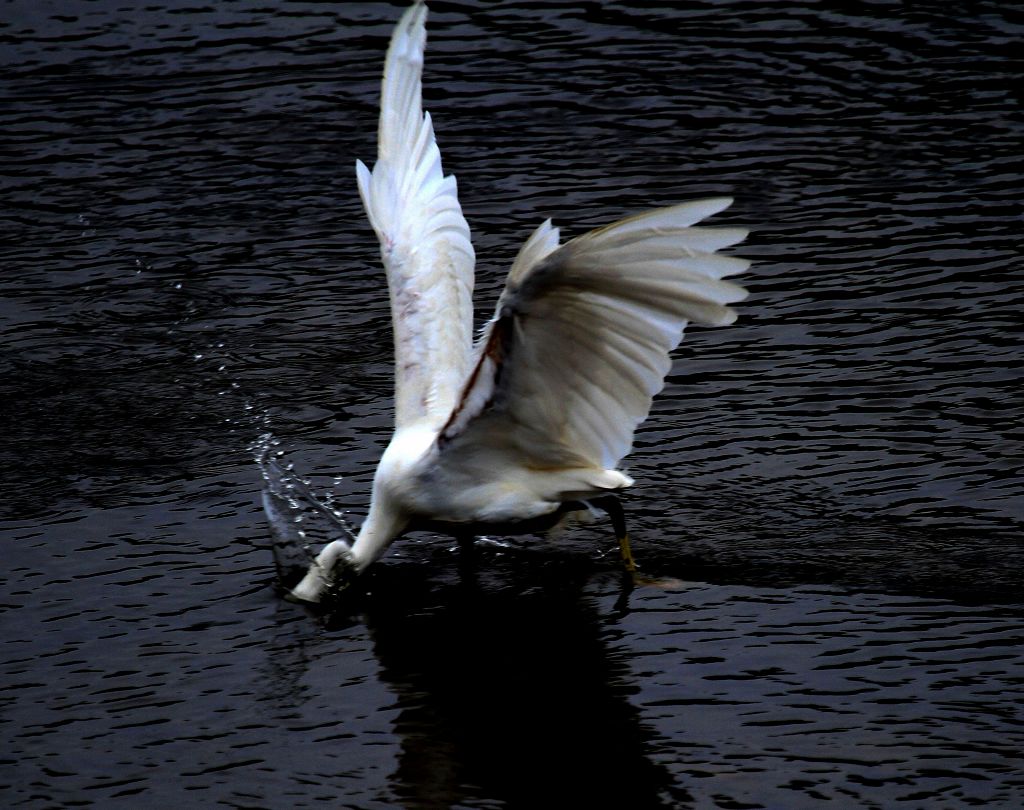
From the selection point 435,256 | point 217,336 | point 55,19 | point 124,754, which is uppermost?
point 55,19

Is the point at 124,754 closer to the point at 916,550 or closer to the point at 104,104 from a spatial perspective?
the point at 916,550

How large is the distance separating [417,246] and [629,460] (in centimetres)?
142

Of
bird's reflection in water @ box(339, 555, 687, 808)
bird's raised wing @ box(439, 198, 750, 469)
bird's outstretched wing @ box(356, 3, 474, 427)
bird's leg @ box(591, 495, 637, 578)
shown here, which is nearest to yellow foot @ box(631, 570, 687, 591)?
bird's leg @ box(591, 495, 637, 578)

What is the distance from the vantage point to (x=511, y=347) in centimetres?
605

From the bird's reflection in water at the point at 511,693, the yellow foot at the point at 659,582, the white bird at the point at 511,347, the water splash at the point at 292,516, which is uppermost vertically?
the white bird at the point at 511,347

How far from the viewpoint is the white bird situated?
5762 millimetres

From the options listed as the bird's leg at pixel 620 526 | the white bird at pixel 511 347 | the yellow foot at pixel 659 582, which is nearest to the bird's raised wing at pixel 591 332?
the white bird at pixel 511 347

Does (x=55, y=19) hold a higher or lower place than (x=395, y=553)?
higher

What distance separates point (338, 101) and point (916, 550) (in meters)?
7.15

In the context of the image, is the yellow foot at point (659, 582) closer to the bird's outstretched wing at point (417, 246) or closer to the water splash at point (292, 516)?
the bird's outstretched wing at point (417, 246)

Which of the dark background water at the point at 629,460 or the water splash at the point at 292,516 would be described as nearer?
the dark background water at the point at 629,460

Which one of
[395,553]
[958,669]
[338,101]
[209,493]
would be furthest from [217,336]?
[958,669]

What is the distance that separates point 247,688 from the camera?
6.16 m

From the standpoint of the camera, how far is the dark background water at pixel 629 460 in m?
5.72
